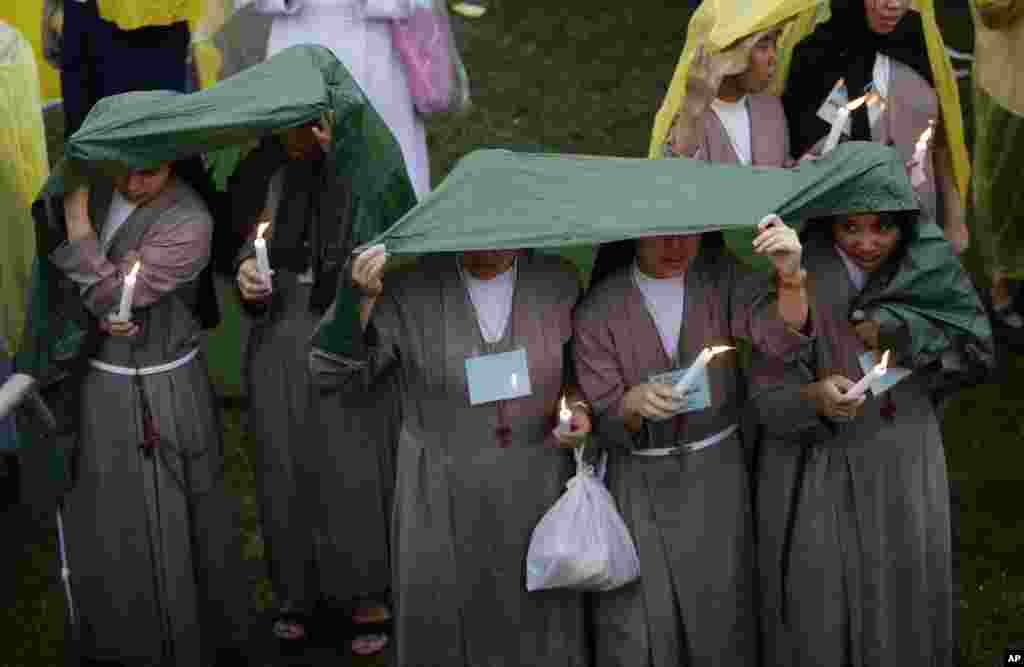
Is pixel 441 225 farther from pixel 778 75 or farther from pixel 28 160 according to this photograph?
pixel 28 160

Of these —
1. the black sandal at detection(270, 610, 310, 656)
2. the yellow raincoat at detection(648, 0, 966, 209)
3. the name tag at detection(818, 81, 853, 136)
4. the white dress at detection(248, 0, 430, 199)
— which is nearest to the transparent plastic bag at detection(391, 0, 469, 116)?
the white dress at detection(248, 0, 430, 199)

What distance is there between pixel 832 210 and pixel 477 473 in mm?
1225

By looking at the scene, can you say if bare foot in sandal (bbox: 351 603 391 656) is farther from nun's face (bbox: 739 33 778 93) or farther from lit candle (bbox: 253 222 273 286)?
nun's face (bbox: 739 33 778 93)

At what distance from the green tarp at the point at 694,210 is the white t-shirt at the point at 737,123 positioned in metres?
0.90

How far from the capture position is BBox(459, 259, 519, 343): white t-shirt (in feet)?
16.5

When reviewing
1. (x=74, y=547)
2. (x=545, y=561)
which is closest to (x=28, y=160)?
(x=74, y=547)

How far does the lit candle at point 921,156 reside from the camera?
541 centimetres

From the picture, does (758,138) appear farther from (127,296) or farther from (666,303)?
(127,296)

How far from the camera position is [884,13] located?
19.5 feet

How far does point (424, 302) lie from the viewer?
5066mm

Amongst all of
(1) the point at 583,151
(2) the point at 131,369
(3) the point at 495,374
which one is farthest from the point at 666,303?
(1) the point at 583,151

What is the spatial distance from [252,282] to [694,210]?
4.55 feet

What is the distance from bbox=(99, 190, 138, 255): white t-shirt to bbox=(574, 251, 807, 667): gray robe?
1.41 meters

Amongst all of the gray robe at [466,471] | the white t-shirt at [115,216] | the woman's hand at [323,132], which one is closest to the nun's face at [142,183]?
the white t-shirt at [115,216]
